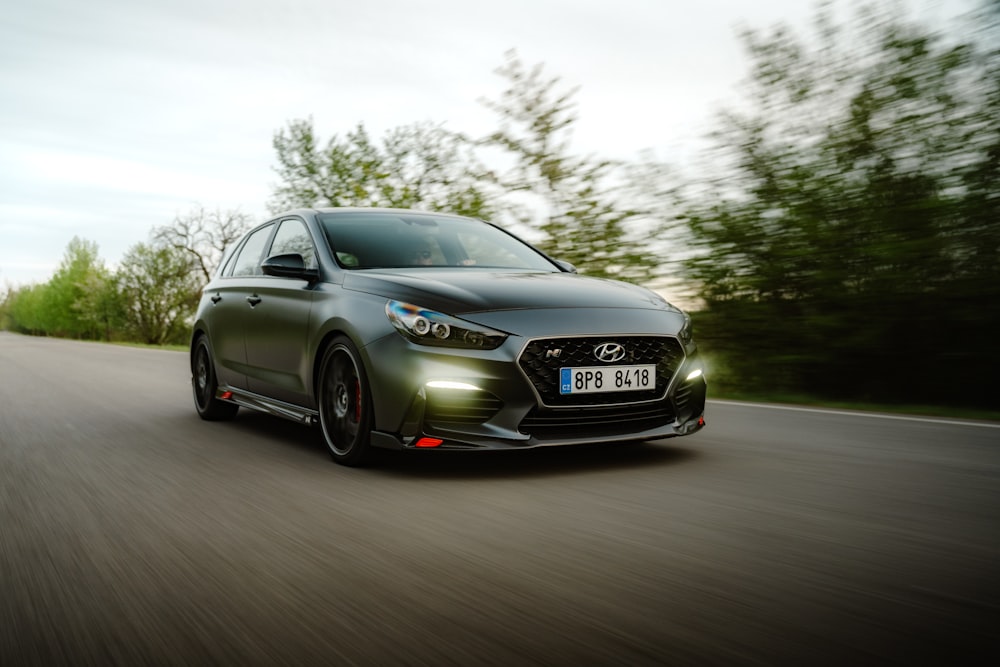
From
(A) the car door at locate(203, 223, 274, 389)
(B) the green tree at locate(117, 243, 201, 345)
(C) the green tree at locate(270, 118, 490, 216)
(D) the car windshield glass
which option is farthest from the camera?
(B) the green tree at locate(117, 243, 201, 345)

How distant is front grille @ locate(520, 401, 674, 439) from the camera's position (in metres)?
4.88

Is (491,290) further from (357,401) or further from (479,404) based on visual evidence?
(357,401)

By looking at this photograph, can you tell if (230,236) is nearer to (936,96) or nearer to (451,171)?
(451,171)

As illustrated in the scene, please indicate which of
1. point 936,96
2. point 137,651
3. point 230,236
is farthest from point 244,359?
point 230,236

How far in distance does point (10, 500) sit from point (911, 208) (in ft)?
25.2

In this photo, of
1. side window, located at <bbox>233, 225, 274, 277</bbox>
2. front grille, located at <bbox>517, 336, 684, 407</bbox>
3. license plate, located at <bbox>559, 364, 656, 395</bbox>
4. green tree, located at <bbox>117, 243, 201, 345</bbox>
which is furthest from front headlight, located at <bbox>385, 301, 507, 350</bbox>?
green tree, located at <bbox>117, 243, 201, 345</bbox>

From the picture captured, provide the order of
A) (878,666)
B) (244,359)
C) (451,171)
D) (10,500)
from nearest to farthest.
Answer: (878,666) → (10,500) → (244,359) → (451,171)

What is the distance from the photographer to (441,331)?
493cm

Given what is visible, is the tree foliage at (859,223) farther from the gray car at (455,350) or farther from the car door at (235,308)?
the car door at (235,308)

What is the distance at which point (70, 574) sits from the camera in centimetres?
337

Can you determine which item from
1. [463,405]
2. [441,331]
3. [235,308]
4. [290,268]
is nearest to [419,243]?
[290,268]

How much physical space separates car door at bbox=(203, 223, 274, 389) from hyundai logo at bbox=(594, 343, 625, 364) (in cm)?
310

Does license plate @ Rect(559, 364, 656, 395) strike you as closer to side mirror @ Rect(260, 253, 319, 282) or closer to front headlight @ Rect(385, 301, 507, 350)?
front headlight @ Rect(385, 301, 507, 350)

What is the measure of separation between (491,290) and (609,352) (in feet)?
2.46
